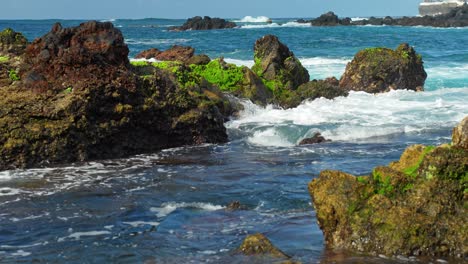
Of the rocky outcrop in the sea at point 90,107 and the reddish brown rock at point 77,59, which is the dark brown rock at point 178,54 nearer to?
the rocky outcrop in the sea at point 90,107

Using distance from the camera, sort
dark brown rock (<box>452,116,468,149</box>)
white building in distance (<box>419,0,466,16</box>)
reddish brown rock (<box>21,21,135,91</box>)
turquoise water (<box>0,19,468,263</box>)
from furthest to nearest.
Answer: white building in distance (<box>419,0,466,16</box>) → reddish brown rock (<box>21,21,135,91</box>) → turquoise water (<box>0,19,468,263</box>) → dark brown rock (<box>452,116,468,149</box>)

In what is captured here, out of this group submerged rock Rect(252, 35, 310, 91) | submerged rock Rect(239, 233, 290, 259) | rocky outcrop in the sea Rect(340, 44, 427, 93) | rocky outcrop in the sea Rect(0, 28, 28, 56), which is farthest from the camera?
rocky outcrop in the sea Rect(340, 44, 427, 93)

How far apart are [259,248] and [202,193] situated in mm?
3391

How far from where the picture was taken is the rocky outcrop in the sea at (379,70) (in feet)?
71.9

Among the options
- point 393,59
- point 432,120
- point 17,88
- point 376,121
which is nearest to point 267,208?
point 17,88

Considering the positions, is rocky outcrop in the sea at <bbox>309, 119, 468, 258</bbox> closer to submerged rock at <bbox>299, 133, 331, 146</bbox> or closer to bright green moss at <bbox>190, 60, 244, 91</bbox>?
submerged rock at <bbox>299, 133, 331, 146</bbox>

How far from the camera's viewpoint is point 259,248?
6527 millimetres

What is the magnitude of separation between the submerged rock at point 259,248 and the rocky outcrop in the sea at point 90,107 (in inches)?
246

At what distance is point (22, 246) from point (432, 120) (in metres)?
12.9

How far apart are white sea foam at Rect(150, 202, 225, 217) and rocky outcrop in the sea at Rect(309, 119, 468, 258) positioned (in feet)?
8.04

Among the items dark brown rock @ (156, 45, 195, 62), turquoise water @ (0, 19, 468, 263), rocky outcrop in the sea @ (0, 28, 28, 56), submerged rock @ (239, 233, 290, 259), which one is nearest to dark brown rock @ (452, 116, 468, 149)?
turquoise water @ (0, 19, 468, 263)

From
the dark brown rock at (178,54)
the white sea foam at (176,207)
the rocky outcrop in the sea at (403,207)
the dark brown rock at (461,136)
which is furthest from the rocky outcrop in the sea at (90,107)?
the dark brown rock at (178,54)

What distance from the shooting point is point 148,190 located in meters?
10.1

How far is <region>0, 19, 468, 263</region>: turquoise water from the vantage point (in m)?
7.23
